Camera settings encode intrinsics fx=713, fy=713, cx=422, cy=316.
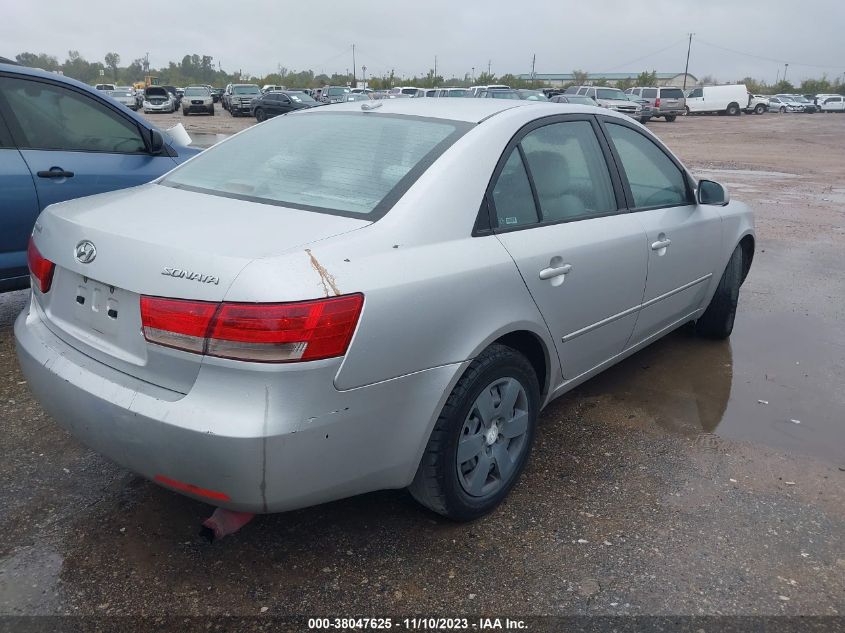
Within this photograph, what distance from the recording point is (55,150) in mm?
4680

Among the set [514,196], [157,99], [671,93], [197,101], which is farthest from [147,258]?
[157,99]

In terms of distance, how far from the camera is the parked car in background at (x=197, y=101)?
1416 inches

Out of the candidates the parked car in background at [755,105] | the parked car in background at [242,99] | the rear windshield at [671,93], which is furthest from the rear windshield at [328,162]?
the parked car in background at [755,105]

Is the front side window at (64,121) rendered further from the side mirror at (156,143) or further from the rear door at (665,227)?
the rear door at (665,227)

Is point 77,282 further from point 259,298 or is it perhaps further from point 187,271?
point 259,298

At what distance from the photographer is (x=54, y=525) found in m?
2.76

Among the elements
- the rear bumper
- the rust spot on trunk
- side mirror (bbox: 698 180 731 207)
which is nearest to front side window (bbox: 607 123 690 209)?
side mirror (bbox: 698 180 731 207)

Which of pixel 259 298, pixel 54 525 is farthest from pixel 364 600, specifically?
→ pixel 54 525

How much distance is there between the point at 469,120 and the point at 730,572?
203cm

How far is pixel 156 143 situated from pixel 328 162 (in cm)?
276

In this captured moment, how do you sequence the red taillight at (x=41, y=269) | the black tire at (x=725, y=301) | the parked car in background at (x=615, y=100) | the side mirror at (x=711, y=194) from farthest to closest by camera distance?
1. the parked car in background at (x=615, y=100)
2. the black tire at (x=725, y=301)
3. the side mirror at (x=711, y=194)
4. the red taillight at (x=41, y=269)

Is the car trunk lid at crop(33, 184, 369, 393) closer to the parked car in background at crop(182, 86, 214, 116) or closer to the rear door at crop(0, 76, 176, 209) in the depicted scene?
the rear door at crop(0, 76, 176, 209)

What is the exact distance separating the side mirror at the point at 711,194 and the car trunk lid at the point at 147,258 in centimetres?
264

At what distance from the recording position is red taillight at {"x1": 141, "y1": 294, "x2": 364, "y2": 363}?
2.04 meters
